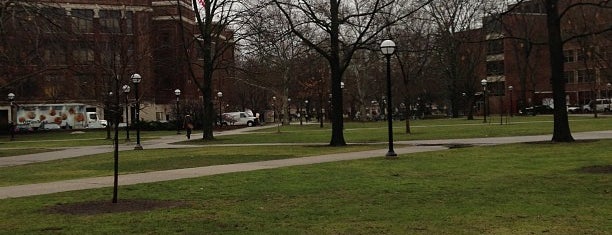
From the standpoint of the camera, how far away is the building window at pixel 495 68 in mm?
99375

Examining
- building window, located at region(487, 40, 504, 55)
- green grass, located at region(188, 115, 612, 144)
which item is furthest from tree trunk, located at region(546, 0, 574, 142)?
building window, located at region(487, 40, 504, 55)

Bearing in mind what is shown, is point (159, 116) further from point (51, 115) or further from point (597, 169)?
point (597, 169)

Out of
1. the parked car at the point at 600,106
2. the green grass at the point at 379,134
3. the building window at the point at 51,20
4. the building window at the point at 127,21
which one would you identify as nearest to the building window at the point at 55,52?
the building window at the point at 51,20

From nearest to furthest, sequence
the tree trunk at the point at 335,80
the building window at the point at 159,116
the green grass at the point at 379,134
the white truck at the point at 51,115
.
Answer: the tree trunk at the point at 335,80, the green grass at the point at 379,134, the white truck at the point at 51,115, the building window at the point at 159,116

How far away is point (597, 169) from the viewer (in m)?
13.9

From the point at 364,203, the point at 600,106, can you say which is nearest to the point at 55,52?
the point at 364,203

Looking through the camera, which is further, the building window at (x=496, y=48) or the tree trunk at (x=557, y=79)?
the building window at (x=496, y=48)

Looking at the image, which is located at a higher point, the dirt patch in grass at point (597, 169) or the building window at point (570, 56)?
the building window at point (570, 56)

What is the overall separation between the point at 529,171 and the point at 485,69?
85512 millimetres

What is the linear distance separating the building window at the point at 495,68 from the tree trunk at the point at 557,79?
7789 centimetres

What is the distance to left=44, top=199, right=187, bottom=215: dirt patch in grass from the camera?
9.94 m

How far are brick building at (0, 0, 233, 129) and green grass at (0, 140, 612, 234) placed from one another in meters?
6.29

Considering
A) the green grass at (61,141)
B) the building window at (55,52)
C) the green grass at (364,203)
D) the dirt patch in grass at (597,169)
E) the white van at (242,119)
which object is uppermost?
the building window at (55,52)

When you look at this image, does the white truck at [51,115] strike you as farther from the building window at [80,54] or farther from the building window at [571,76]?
the building window at [571,76]
